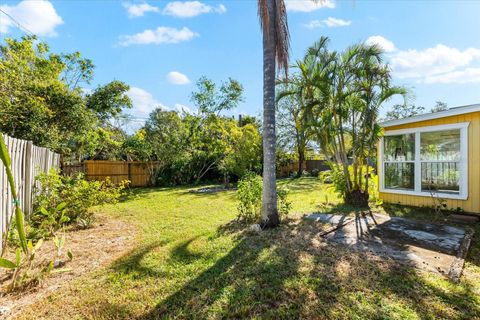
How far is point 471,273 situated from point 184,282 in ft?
12.2

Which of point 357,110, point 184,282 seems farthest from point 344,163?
point 184,282

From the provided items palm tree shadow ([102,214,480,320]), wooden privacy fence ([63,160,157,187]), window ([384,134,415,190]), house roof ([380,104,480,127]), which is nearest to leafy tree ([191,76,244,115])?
wooden privacy fence ([63,160,157,187])

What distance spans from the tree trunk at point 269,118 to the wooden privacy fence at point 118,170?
10.2 m

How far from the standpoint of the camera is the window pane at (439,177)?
24.0 feet

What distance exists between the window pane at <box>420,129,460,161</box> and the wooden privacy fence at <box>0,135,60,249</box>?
991 cm

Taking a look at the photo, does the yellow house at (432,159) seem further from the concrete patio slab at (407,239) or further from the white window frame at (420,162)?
the concrete patio slab at (407,239)

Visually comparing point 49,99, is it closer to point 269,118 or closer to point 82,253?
point 82,253

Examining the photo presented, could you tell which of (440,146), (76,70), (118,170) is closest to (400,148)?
(440,146)

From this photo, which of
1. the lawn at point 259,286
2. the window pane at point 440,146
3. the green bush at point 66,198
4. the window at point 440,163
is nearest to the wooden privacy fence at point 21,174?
the green bush at point 66,198

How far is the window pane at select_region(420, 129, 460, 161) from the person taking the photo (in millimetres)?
7496

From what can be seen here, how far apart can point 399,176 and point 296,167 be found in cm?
1581

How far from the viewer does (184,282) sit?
9.76 feet

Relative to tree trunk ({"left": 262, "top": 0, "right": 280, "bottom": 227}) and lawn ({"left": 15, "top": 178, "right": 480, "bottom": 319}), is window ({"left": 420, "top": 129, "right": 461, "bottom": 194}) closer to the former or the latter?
lawn ({"left": 15, "top": 178, "right": 480, "bottom": 319})

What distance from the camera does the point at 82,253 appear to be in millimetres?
3986
